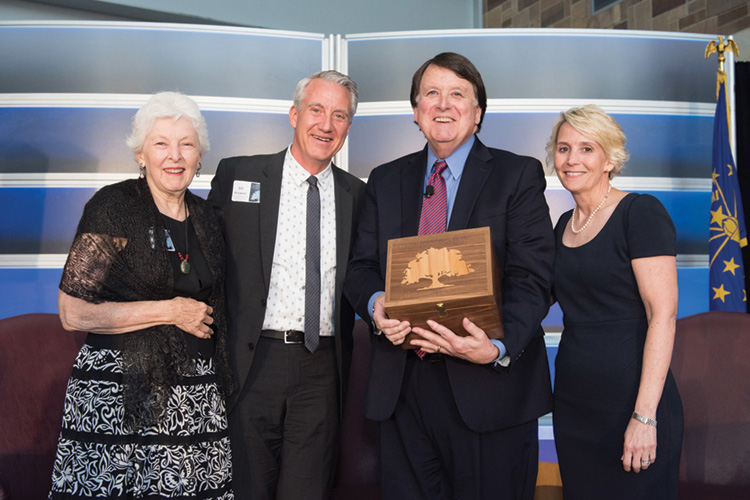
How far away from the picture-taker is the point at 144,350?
77.5 inches

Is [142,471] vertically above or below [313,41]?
below

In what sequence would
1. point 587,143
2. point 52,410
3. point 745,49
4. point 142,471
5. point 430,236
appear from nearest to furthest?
point 430,236 < point 142,471 < point 587,143 < point 52,410 < point 745,49

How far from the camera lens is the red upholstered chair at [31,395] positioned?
2.67 meters

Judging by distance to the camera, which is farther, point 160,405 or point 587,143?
point 587,143

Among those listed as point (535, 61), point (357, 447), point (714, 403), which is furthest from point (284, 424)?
point (535, 61)

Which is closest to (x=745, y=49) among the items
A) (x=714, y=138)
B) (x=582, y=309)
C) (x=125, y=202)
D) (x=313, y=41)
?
(x=714, y=138)

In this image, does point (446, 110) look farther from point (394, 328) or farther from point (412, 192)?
point (394, 328)

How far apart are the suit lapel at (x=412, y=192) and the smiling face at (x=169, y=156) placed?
725 mm

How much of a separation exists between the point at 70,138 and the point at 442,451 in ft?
10.3

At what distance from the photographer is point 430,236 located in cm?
181

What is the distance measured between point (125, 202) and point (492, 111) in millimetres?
2692

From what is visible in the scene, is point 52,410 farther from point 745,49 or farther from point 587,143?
point 745,49

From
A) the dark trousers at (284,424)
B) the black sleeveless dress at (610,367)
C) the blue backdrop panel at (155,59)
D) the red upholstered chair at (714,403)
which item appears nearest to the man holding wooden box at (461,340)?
the black sleeveless dress at (610,367)

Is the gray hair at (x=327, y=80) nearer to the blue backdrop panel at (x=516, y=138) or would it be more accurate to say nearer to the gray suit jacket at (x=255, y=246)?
the gray suit jacket at (x=255, y=246)
